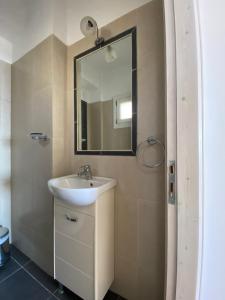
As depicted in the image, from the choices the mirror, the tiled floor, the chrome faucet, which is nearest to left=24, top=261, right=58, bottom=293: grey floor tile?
the tiled floor

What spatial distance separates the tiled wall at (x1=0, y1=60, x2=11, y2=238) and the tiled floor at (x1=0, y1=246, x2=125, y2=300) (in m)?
0.53

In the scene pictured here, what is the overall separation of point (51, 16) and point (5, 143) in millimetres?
1380

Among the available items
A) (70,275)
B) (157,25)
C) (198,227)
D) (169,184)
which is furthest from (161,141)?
(70,275)

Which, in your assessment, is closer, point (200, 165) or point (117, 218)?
point (200, 165)

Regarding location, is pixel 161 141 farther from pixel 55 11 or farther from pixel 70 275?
pixel 55 11

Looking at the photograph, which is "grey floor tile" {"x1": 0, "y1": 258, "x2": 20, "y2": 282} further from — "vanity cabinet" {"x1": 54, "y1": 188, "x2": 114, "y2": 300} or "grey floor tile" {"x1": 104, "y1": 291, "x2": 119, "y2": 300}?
"grey floor tile" {"x1": 104, "y1": 291, "x2": 119, "y2": 300}

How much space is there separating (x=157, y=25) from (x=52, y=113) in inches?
40.5

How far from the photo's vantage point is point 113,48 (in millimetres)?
1183

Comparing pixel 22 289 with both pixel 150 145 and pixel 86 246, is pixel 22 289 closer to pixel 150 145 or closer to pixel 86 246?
pixel 86 246

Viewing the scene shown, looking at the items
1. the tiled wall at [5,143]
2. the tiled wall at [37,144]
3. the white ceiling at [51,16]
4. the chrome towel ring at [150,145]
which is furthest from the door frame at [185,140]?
the tiled wall at [5,143]

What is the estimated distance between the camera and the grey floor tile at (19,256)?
147cm

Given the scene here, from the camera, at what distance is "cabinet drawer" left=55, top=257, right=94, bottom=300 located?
3.12 feet

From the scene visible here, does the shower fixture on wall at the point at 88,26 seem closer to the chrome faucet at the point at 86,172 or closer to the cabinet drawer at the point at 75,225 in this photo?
the chrome faucet at the point at 86,172

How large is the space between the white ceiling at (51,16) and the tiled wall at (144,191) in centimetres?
18
